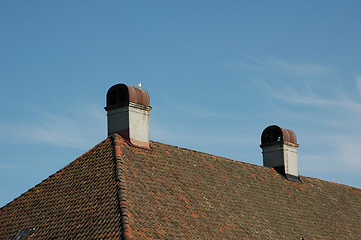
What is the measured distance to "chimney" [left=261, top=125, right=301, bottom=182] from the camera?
33.6m

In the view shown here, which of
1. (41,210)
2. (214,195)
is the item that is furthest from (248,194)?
(41,210)

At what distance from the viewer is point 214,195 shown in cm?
2641

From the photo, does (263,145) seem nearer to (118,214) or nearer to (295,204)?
(295,204)

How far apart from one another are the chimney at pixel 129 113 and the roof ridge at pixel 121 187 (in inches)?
19.7

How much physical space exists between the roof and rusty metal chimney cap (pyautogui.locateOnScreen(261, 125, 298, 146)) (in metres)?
2.94

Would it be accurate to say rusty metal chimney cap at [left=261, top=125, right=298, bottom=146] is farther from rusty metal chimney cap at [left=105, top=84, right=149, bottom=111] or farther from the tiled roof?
the tiled roof

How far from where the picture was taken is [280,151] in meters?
33.9

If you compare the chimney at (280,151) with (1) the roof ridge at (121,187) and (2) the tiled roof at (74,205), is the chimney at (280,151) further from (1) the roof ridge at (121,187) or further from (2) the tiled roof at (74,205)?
(2) the tiled roof at (74,205)

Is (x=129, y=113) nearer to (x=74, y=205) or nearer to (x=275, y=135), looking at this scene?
(x=74, y=205)

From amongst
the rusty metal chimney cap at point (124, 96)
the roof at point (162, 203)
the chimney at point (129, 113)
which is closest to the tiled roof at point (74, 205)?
the roof at point (162, 203)

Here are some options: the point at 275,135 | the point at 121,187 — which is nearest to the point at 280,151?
the point at 275,135

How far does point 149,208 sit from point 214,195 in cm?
441

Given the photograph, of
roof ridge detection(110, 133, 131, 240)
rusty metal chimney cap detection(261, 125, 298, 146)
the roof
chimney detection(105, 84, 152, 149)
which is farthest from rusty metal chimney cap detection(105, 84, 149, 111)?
rusty metal chimney cap detection(261, 125, 298, 146)

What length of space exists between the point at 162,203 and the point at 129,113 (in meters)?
4.09
